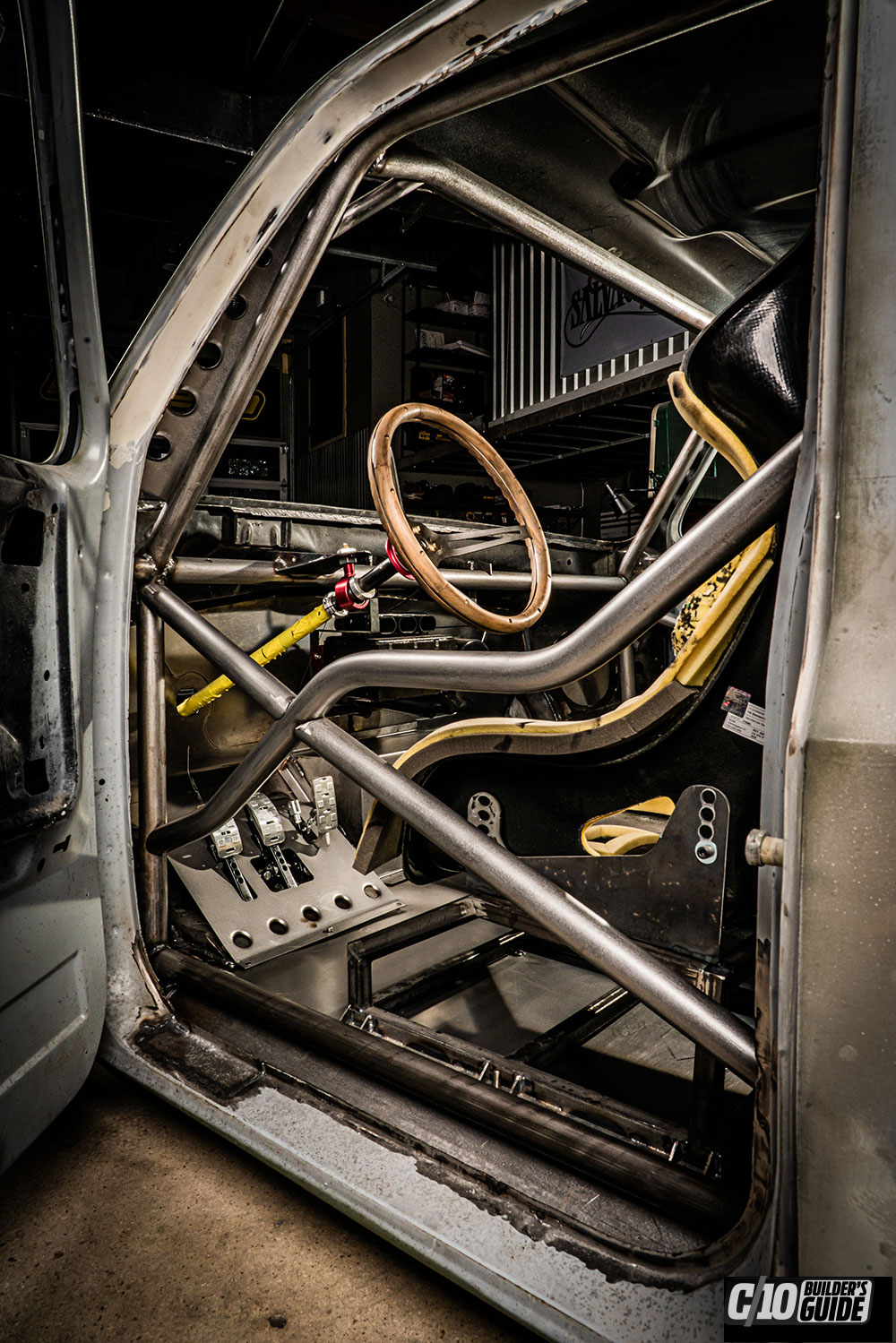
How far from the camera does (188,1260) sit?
106 centimetres

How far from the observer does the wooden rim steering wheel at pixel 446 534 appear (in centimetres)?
141

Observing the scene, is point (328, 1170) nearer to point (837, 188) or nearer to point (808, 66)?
point (837, 188)

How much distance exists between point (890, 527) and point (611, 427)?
18.1 ft

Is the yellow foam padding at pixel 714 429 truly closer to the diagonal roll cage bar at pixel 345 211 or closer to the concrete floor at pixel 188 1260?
the diagonal roll cage bar at pixel 345 211

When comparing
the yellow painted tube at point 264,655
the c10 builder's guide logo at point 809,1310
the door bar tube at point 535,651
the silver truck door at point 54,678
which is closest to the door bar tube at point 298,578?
the yellow painted tube at point 264,655

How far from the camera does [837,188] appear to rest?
73 centimetres

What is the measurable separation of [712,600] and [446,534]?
69cm

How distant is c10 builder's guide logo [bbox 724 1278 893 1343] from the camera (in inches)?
27.0

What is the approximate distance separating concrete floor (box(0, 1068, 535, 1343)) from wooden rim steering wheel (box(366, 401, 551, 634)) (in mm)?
1034

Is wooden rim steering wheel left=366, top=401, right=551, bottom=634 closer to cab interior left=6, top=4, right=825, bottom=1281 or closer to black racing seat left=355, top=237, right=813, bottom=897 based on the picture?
cab interior left=6, top=4, right=825, bottom=1281

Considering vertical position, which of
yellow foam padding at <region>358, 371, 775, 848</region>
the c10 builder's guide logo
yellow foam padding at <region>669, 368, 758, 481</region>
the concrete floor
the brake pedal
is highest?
yellow foam padding at <region>669, 368, 758, 481</region>

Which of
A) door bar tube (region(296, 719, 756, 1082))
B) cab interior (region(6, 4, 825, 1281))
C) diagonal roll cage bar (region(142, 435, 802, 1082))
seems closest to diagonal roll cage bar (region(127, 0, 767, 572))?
cab interior (region(6, 4, 825, 1281))

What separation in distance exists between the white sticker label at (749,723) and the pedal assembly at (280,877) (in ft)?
4.75

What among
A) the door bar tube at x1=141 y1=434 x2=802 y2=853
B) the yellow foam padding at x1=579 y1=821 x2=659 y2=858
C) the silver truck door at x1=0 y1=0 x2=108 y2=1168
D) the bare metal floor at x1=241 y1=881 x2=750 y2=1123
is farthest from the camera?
the bare metal floor at x1=241 y1=881 x2=750 y2=1123
